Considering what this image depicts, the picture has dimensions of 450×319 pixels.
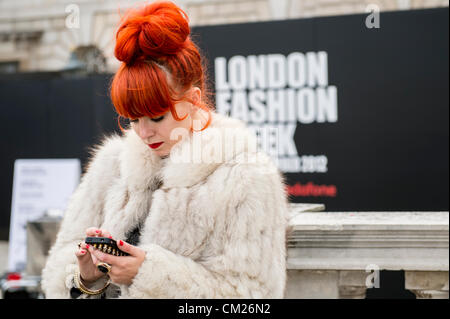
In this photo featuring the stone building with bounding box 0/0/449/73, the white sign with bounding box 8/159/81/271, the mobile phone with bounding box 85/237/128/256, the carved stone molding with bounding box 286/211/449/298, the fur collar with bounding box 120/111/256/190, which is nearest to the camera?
the mobile phone with bounding box 85/237/128/256

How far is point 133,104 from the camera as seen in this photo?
1702 millimetres

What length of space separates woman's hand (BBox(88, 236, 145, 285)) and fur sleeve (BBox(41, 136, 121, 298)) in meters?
0.29

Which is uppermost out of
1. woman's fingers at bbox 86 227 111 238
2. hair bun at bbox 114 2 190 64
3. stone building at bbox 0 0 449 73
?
stone building at bbox 0 0 449 73

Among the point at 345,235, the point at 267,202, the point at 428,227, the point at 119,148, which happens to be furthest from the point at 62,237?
the point at 428,227

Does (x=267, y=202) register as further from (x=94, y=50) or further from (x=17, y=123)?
(x=94, y=50)

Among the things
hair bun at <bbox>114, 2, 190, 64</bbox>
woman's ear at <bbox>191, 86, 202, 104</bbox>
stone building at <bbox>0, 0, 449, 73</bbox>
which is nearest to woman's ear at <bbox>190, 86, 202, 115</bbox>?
woman's ear at <bbox>191, 86, 202, 104</bbox>

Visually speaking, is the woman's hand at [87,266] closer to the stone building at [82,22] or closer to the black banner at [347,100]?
the black banner at [347,100]

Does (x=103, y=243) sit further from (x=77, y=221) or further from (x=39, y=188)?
(x=39, y=188)

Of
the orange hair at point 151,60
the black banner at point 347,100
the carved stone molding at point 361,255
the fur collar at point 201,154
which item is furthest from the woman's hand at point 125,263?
the black banner at point 347,100

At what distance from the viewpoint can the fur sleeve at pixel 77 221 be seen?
73.2 inches

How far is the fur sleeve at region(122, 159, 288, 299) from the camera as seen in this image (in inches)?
64.6

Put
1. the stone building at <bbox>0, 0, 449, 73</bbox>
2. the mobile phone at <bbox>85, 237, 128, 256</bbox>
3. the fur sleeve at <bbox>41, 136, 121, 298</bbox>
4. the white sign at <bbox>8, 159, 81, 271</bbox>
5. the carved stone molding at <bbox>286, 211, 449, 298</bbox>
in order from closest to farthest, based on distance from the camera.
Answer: the mobile phone at <bbox>85, 237, 128, 256</bbox>
the fur sleeve at <bbox>41, 136, 121, 298</bbox>
the carved stone molding at <bbox>286, 211, 449, 298</bbox>
the white sign at <bbox>8, 159, 81, 271</bbox>
the stone building at <bbox>0, 0, 449, 73</bbox>

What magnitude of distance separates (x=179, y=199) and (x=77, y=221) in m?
0.43

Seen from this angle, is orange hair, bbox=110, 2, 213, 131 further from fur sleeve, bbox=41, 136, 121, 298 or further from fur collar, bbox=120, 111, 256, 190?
fur sleeve, bbox=41, 136, 121, 298
